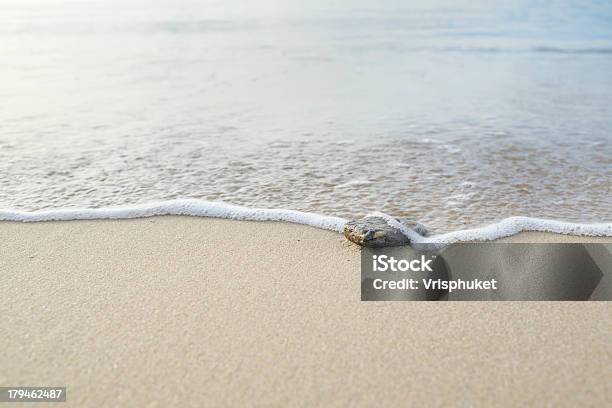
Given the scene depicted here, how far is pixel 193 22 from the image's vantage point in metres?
17.1

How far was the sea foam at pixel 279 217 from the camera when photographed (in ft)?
10.5

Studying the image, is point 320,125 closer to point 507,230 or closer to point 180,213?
point 180,213

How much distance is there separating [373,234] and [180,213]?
125cm

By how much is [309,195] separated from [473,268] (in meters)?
1.31

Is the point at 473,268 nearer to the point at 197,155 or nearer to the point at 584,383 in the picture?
the point at 584,383

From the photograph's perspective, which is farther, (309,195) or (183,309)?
(309,195)

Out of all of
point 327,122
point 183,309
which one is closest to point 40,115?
point 327,122

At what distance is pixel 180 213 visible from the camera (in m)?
3.51

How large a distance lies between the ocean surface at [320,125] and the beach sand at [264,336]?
2.89ft
